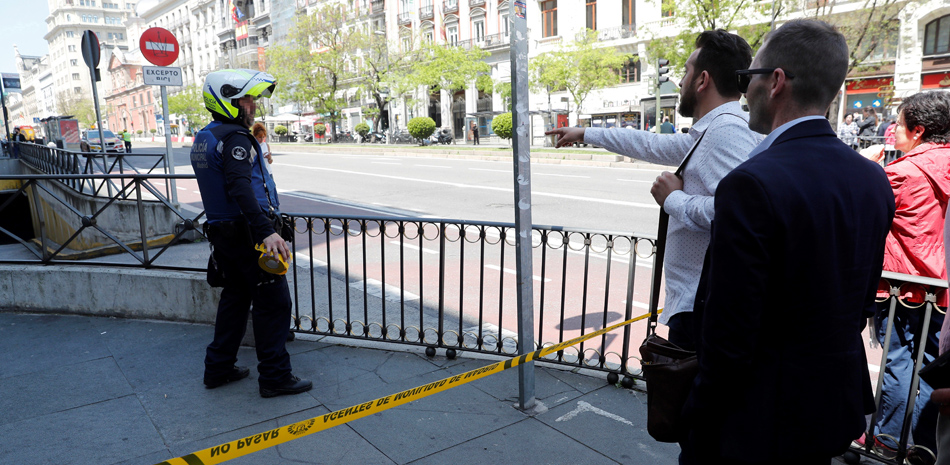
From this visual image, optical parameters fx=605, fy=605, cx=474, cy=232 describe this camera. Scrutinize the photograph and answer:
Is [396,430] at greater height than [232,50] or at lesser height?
lesser

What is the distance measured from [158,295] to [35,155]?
55.9 feet

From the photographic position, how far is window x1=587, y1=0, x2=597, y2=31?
40.8 metres

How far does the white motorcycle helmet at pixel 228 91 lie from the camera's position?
340cm

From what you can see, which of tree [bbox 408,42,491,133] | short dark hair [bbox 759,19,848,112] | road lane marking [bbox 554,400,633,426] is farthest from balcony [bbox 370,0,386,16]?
short dark hair [bbox 759,19,848,112]

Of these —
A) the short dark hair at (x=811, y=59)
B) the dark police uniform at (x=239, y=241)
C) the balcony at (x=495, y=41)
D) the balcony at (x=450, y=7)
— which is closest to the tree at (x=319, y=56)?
the balcony at (x=450, y=7)

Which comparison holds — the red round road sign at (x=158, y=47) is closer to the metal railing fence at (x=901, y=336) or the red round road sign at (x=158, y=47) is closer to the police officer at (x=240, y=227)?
the police officer at (x=240, y=227)

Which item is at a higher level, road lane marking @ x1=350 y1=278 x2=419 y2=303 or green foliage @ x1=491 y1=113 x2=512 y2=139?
green foliage @ x1=491 y1=113 x2=512 y2=139

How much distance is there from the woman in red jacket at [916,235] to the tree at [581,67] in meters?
31.9

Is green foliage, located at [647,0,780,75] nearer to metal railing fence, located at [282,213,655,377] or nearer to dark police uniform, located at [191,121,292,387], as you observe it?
metal railing fence, located at [282,213,655,377]

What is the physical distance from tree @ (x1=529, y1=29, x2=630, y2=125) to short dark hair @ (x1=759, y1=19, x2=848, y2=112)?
3346cm

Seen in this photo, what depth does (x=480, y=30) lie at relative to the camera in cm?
4800

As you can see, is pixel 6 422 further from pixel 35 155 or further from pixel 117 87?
pixel 117 87

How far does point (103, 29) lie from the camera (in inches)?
5256

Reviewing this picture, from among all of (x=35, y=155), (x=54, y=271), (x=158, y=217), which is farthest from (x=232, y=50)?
(x=54, y=271)
